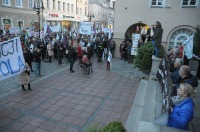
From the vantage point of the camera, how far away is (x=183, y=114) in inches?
137

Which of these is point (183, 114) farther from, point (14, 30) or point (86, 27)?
point (14, 30)

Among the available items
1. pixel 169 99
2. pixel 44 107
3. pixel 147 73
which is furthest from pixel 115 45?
pixel 169 99

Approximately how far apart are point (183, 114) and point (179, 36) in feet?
44.9

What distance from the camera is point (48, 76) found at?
1104cm

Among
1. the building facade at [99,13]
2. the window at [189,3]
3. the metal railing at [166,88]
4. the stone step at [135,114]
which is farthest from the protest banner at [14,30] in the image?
the building facade at [99,13]

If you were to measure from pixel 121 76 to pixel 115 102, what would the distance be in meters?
4.00

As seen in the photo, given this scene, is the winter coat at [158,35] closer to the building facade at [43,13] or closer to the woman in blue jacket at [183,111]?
the woman in blue jacket at [183,111]

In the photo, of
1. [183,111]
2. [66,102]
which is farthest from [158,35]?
[183,111]

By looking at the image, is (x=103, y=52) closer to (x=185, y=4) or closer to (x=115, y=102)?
(x=185, y=4)

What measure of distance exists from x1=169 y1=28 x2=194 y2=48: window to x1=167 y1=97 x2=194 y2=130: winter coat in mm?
13216

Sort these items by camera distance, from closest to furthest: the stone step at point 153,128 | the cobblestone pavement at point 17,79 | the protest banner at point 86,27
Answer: the stone step at point 153,128, the cobblestone pavement at point 17,79, the protest banner at point 86,27

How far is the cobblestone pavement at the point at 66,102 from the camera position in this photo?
592cm

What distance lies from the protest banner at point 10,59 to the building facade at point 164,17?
12543mm

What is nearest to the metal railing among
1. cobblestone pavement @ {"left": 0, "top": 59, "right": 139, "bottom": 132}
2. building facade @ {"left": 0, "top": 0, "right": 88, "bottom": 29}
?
cobblestone pavement @ {"left": 0, "top": 59, "right": 139, "bottom": 132}
